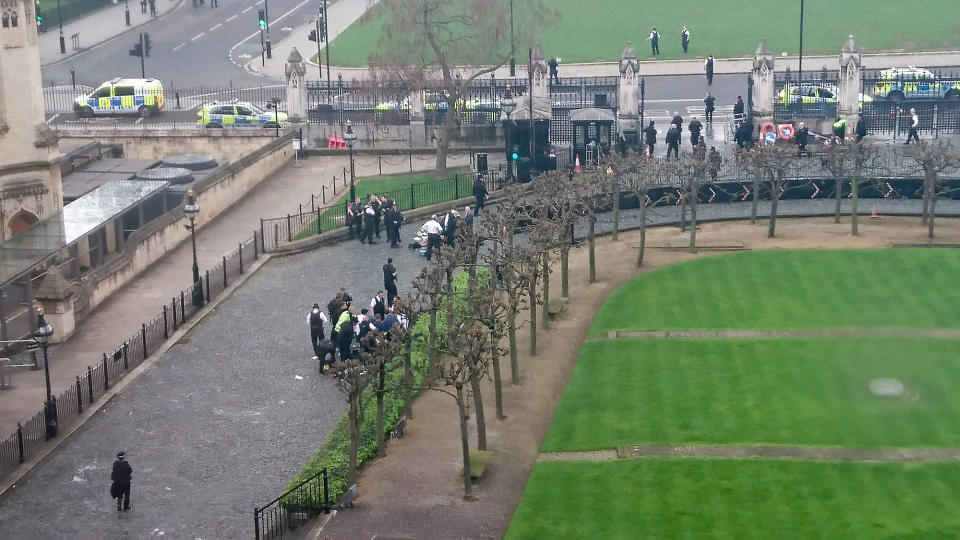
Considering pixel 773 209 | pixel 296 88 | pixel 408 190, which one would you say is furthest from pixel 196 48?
pixel 773 209

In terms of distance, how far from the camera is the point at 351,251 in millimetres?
51312

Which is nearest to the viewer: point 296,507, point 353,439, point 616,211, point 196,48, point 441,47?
point 296,507

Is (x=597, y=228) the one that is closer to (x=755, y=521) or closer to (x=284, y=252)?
(x=284, y=252)

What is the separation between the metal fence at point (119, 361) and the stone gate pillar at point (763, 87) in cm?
2488

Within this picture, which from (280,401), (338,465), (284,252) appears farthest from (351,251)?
(338,465)

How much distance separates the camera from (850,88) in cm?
6525

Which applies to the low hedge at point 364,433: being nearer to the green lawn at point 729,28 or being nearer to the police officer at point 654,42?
the green lawn at point 729,28

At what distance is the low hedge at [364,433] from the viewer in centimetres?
3244

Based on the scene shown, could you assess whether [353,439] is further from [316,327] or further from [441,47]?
[441,47]

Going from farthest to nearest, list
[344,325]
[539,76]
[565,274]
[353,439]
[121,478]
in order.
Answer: [539,76] < [565,274] < [344,325] < [353,439] < [121,478]

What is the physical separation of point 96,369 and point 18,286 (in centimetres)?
669

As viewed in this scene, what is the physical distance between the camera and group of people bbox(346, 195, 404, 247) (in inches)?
2016

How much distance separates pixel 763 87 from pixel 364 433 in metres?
35.2

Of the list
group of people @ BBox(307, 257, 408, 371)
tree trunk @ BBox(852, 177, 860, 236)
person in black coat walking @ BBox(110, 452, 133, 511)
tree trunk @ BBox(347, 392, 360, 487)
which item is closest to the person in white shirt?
group of people @ BBox(307, 257, 408, 371)
